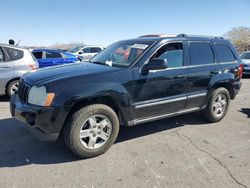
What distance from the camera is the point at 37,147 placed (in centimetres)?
396

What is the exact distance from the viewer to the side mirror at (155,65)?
3.91m

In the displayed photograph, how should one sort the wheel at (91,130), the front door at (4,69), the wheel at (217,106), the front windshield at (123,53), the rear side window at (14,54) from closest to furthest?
the wheel at (91,130)
the front windshield at (123,53)
the wheel at (217,106)
the front door at (4,69)
the rear side window at (14,54)

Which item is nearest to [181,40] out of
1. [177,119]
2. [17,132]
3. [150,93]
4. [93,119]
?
[150,93]

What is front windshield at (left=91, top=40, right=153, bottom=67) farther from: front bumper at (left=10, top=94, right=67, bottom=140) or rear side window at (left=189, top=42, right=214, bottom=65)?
front bumper at (left=10, top=94, right=67, bottom=140)

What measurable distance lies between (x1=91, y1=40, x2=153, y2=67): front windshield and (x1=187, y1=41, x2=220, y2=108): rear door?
3.32ft

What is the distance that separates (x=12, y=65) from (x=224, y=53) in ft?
18.4

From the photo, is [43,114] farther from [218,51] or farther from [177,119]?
[218,51]

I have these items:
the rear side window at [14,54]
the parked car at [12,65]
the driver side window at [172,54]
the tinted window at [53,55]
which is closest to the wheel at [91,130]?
the driver side window at [172,54]

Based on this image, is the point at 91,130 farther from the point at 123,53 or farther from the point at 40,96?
the point at 123,53

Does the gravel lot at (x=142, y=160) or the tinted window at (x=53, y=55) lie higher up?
the tinted window at (x=53, y=55)

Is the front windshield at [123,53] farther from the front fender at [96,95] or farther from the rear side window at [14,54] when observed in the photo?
the rear side window at [14,54]

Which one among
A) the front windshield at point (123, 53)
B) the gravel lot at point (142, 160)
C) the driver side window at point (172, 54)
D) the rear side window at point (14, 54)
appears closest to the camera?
the gravel lot at point (142, 160)

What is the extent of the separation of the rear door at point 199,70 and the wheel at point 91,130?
5.82 ft

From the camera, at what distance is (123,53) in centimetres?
444
